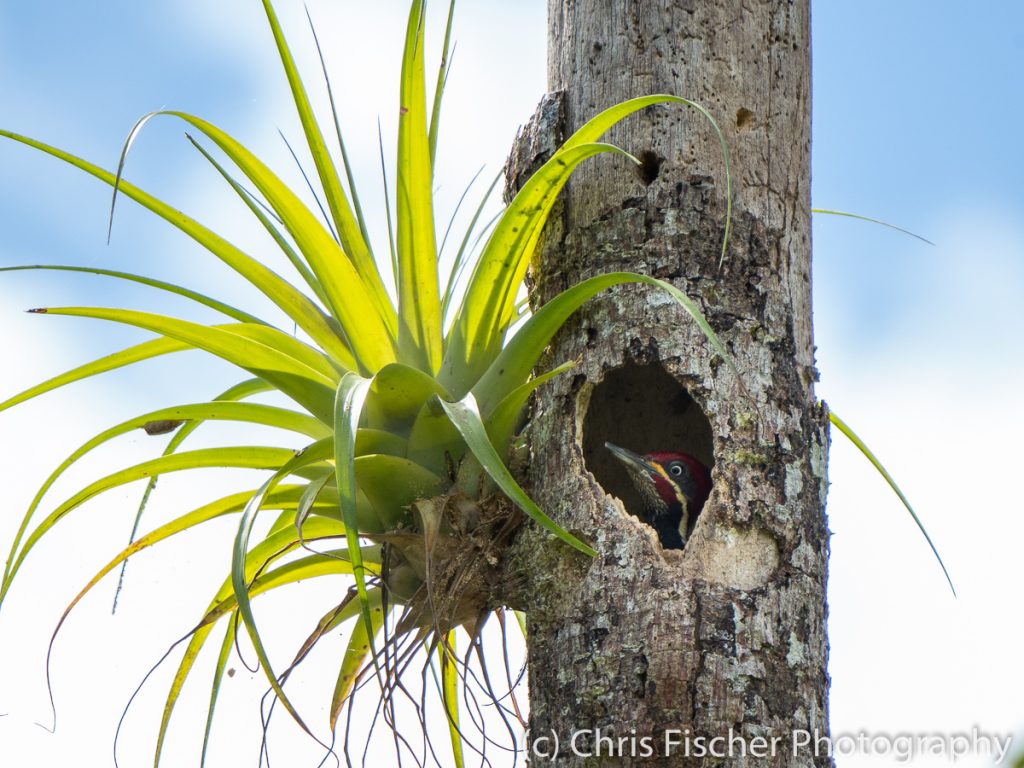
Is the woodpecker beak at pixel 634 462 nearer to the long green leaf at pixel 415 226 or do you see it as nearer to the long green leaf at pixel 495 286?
the long green leaf at pixel 495 286

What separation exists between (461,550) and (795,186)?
1.33m

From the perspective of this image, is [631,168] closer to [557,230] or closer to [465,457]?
[557,230]

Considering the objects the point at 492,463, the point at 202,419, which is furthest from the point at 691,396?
the point at 202,419

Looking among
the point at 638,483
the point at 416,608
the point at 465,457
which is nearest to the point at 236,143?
the point at 465,457

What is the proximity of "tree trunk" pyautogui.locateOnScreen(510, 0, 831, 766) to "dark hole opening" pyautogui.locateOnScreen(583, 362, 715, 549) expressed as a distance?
86 cm

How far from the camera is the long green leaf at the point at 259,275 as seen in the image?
3.20m

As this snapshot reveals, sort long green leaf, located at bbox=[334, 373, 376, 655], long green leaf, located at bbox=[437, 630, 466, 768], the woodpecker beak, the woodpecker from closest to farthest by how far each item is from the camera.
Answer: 1. long green leaf, located at bbox=[334, 373, 376, 655]
2. long green leaf, located at bbox=[437, 630, 466, 768]
3. the woodpecker beak
4. the woodpecker

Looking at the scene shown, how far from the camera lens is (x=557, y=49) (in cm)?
377

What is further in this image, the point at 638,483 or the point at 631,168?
the point at 638,483

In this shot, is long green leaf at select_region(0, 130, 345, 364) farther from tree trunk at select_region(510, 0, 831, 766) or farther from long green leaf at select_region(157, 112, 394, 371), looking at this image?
tree trunk at select_region(510, 0, 831, 766)

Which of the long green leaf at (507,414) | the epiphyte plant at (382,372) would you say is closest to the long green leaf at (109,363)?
the epiphyte plant at (382,372)

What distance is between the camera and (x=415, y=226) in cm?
330

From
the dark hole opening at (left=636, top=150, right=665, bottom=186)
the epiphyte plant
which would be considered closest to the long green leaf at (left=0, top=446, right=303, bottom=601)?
the epiphyte plant

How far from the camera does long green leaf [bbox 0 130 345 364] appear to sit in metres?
3.20
